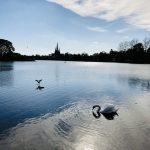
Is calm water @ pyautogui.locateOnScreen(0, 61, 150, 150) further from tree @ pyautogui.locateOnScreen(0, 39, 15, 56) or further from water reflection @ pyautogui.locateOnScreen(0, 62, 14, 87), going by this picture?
tree @ pyautogui.locateOnScreen(0, 39, 15, 56)

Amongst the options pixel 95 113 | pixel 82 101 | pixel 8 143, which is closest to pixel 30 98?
pixel 82 101

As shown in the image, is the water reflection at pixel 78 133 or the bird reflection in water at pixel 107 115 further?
the bird reflection in water at pixel 107 115

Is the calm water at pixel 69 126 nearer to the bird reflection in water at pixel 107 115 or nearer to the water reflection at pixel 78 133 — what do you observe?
the water reflection at pixel 78 133

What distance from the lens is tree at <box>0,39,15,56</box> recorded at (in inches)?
6496

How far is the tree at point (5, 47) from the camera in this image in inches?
6496

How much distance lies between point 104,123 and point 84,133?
298 cm

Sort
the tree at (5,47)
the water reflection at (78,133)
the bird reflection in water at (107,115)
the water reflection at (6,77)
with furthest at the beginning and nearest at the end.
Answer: the tree at (5,47)
the water reflection at (6,77)
the bird reflection in water at (107,115)
the water reflection at (78,133)

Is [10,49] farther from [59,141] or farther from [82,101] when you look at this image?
[59,141]

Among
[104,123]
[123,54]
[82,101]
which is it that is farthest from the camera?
[123,54]

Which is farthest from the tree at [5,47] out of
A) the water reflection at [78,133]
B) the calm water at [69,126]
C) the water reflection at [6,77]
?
the water reflection at [78,133]

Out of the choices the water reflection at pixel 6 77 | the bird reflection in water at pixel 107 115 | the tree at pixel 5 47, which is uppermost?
the tree at pixel 5 47

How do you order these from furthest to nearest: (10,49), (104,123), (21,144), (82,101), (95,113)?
(10,49) → (82,101) → (95,113) → (104,123) → (21,144)

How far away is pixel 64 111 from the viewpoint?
68.7 feet

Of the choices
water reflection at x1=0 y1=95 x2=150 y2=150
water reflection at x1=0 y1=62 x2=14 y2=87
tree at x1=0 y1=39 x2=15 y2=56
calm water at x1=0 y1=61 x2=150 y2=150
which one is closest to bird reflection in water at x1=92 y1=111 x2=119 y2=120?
water reflection at x1=0 y1=95 x2=150 y2=150
